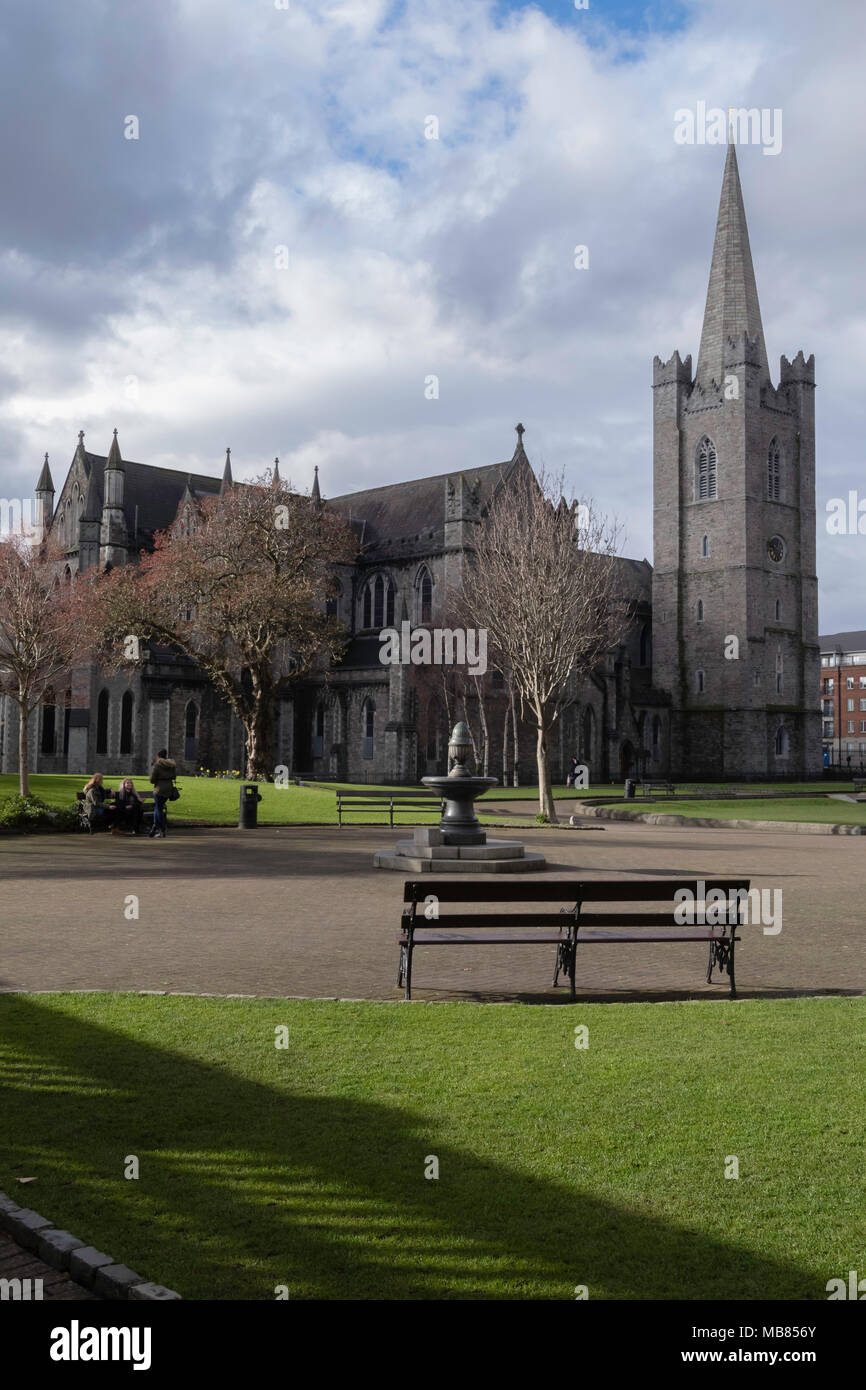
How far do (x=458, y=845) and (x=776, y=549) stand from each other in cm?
6615

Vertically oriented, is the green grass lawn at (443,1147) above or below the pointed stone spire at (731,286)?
below

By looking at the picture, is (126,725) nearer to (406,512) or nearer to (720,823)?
(406,512)

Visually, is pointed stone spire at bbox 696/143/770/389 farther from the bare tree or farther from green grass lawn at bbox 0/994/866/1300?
green grass lawn at bbox 0/994/866/1300

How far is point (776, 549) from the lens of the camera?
3204 inches

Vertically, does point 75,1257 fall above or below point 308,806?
above

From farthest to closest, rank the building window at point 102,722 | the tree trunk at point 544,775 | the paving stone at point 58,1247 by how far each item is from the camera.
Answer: the building window at point 102,722 → the tree trunk at point 544,775 → the paving stone at point 58,1247

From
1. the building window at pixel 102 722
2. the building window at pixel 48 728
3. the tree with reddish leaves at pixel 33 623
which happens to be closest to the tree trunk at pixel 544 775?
the tree with reddish leaves at pixel 33 623

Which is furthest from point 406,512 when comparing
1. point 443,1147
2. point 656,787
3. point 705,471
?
point 443,1147

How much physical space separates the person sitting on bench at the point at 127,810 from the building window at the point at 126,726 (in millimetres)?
34920

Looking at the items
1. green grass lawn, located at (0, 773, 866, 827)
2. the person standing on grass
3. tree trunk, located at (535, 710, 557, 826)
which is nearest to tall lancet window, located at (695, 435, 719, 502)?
green grass lawn, located at (0, 773, 866, 827)

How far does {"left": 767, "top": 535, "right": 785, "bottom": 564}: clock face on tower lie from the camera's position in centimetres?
8106

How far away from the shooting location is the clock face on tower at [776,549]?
81062 millimetres

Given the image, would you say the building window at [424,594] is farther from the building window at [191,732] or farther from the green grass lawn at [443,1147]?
the green grass lawn at [443,1147]
